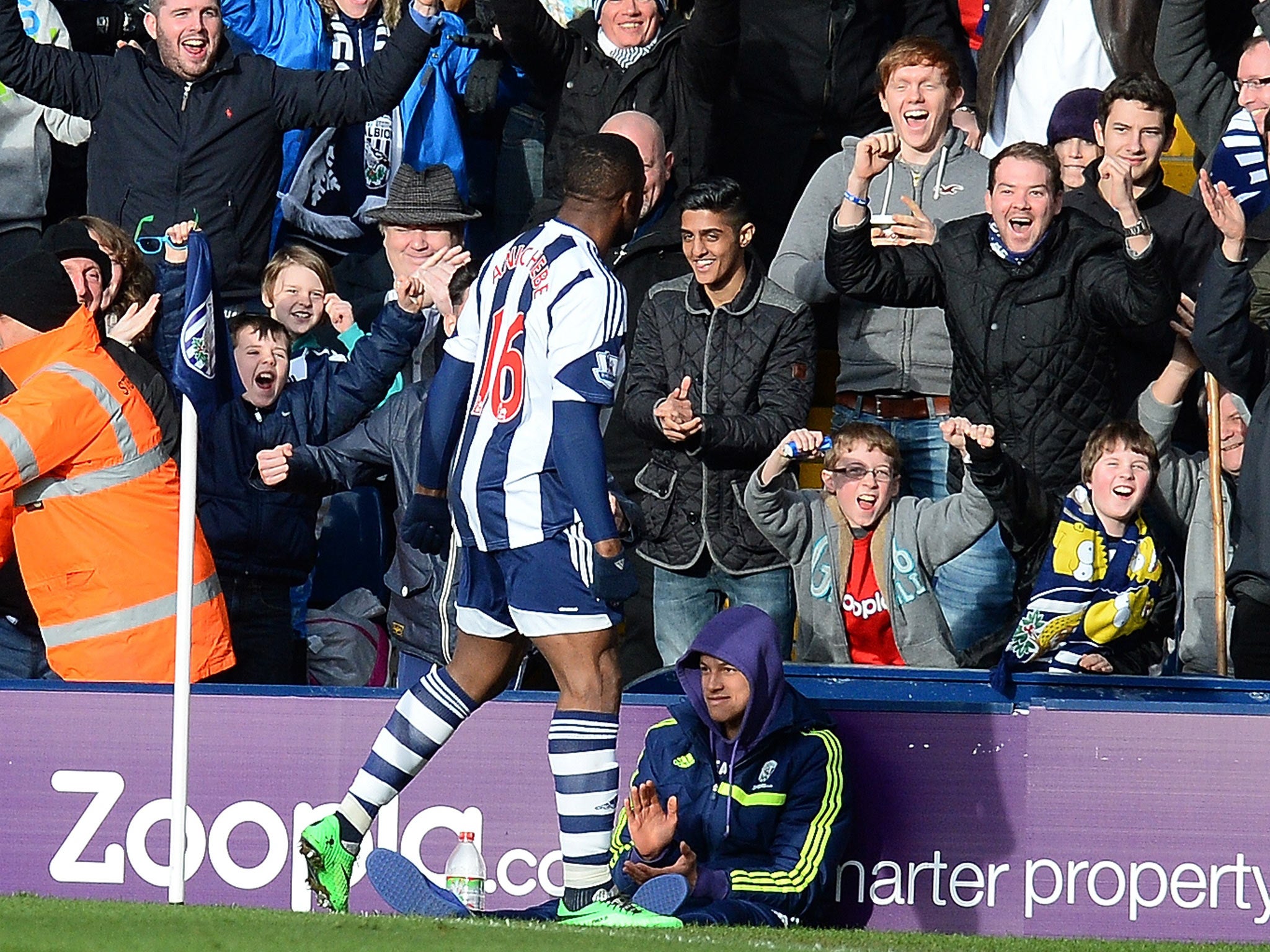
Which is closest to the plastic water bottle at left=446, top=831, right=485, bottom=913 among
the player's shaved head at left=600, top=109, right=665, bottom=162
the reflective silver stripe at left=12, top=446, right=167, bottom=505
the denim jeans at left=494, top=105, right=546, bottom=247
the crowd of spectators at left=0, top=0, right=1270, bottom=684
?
the crowd of spectators at left=0, top=0, right=1270, bottom=684

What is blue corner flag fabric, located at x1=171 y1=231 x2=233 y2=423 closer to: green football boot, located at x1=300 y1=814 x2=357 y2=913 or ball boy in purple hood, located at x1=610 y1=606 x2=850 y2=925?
green football boot, located at x1=300 y1=814 x2=357 y2=913

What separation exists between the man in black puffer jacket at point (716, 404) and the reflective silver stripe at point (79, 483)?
208 cm

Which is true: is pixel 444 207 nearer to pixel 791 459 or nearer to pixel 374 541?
pixel 374 541

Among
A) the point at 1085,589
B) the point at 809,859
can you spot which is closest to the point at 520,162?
the point at 1085,589

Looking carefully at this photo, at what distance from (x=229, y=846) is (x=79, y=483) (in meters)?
1.35

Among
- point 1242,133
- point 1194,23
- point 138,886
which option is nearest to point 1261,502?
point 1242,133

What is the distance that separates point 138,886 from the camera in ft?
22.2

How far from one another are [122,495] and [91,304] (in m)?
1.26

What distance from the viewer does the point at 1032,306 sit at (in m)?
8.06

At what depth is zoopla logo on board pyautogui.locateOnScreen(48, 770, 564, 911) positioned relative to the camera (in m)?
Answer: 6.73

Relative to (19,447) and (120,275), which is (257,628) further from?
(19,447)

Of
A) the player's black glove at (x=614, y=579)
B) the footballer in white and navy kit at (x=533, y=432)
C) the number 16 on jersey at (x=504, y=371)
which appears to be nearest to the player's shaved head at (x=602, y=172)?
the footballer in white and navy kit at (x=533, y=432)

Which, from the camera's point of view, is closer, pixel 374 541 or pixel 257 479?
pixel 257 479

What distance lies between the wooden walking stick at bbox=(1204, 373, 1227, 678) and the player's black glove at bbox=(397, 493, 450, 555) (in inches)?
131
